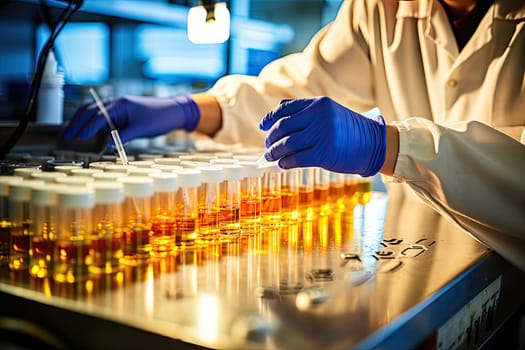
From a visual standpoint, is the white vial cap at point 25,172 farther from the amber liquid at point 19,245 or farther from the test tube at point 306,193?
the test tube at point 306,193

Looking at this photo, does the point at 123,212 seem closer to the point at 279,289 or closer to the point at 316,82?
the point at 279,289

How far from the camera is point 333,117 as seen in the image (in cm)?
134

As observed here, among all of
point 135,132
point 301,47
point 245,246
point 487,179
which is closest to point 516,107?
point 487,179

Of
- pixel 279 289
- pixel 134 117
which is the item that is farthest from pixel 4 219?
pixel 134 117

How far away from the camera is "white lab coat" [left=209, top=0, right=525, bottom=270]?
138 cm

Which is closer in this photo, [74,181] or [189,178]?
[74,181]

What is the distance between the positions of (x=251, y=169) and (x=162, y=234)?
315mm

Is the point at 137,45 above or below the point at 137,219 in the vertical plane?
above

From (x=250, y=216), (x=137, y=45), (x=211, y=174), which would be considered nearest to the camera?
(x=211, y=174)

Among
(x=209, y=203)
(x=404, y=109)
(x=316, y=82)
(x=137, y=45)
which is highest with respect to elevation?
(x=137, y=45)

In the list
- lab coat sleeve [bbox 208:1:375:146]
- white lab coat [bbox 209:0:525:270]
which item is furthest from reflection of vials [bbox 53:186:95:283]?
lab coat sleeve [bbox 208:1:375:146]

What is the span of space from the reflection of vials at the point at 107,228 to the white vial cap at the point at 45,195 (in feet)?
0.22

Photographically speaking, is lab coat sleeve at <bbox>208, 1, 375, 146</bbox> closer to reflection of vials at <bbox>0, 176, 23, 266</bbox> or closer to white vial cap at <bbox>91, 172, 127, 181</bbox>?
white vial cap at <bbox>91, 172, 127, 181</bbox>

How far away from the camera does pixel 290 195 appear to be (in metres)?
1.56
